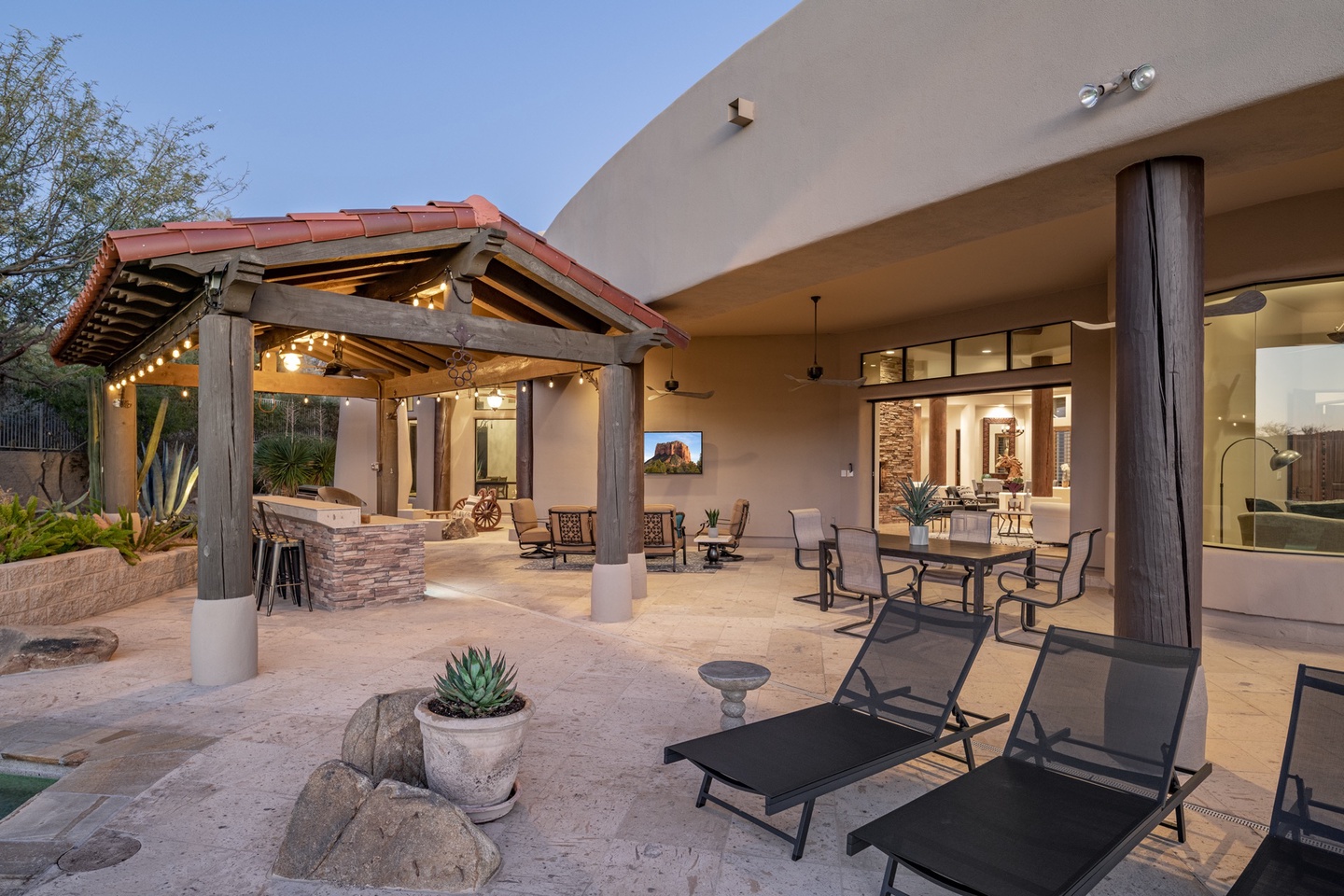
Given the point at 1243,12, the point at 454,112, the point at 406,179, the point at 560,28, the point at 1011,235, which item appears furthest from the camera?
the point at 406,179

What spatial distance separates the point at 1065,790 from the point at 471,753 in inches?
92.2

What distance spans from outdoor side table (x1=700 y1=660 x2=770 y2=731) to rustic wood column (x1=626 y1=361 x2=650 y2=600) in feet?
14.3

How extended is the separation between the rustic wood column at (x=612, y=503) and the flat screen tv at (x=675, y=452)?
19.5 ft

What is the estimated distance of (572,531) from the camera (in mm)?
10281

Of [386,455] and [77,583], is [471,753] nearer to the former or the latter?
[77,583]

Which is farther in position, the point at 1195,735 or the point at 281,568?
the point at 281,568

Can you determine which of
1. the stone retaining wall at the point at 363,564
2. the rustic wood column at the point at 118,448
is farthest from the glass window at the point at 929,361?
the rustic wood column at the point at 118,448

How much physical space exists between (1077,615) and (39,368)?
16071mm

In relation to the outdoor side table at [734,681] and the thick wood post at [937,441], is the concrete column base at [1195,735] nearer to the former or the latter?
the outdoor side table at [734,681]

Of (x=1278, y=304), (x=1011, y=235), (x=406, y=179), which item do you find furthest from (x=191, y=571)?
(x=406, y=179)

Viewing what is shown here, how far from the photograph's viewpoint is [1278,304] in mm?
6406

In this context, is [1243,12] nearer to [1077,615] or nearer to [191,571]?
[1077,615]

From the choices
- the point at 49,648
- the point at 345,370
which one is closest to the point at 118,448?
the point at 345,370

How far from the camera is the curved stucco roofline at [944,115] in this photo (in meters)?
3.56
